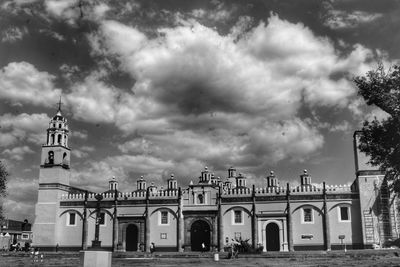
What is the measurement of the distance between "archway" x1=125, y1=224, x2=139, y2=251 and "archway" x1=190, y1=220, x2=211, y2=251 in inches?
237

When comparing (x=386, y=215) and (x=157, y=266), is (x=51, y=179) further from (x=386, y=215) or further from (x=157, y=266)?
(x=386, y=215)

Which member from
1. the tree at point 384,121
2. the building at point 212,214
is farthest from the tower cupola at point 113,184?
the tree at point 384,121

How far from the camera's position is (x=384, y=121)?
21.2 metres

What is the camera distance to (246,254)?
3612cm

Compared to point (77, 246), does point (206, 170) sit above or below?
above

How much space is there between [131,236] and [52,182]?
34.9 feet

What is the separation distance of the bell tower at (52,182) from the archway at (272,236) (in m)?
22.0

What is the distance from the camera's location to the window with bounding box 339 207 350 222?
4181 centimetres

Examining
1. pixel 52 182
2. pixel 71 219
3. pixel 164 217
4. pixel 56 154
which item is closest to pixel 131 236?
pixel 164 217

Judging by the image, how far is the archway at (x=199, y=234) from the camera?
45.3 metres

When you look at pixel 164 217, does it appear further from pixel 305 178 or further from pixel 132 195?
pixel 305 178

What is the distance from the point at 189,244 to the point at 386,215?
18.3 m

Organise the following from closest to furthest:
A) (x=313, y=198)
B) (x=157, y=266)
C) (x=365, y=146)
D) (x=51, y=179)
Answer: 1. (x=365, y=146)
2. (x=157, y=266)
3. (x=313, y=198)
4. (x=51, y=179)

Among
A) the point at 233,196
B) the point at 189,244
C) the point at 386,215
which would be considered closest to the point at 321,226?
the point at 386,215
